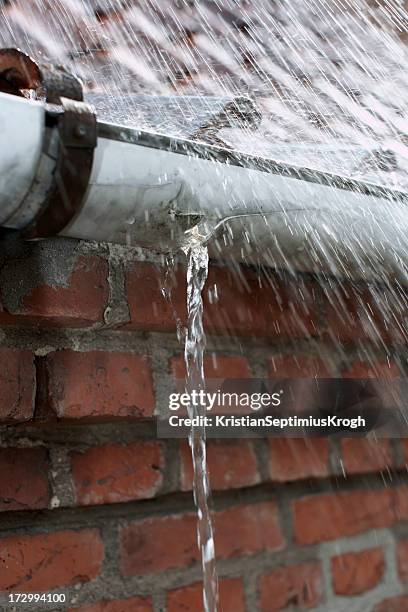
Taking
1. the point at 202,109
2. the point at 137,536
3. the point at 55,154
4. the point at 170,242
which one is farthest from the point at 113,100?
the point at 137,536

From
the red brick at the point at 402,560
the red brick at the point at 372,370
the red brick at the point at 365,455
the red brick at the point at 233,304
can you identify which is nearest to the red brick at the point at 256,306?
the red brick at the point at 233,304

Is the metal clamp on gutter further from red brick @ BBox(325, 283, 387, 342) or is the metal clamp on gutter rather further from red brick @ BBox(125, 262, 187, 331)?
red brick @ BBox(325, 283, 387, 342)

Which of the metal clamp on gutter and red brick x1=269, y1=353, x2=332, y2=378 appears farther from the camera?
red brick x1=269, y1=353, x2=332, y2=378

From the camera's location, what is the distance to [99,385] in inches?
40.6

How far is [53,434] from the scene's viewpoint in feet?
3.32

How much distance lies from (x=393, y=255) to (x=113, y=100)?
52cm

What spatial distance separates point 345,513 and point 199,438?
0.40 meters

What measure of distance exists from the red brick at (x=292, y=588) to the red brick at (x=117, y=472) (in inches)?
11.5

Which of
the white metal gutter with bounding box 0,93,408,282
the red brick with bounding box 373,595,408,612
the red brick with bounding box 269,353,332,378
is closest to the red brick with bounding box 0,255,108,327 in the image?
the white metal gutter with bounding box 0,93,408,282

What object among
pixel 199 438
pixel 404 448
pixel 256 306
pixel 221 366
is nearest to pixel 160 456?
pixel 199 438

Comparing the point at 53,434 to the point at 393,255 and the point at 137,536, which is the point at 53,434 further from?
the point at 393,255

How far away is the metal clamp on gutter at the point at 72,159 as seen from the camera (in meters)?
0.76

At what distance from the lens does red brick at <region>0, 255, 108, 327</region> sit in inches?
37.8

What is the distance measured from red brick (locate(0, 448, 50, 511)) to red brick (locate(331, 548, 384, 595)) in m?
0.61
